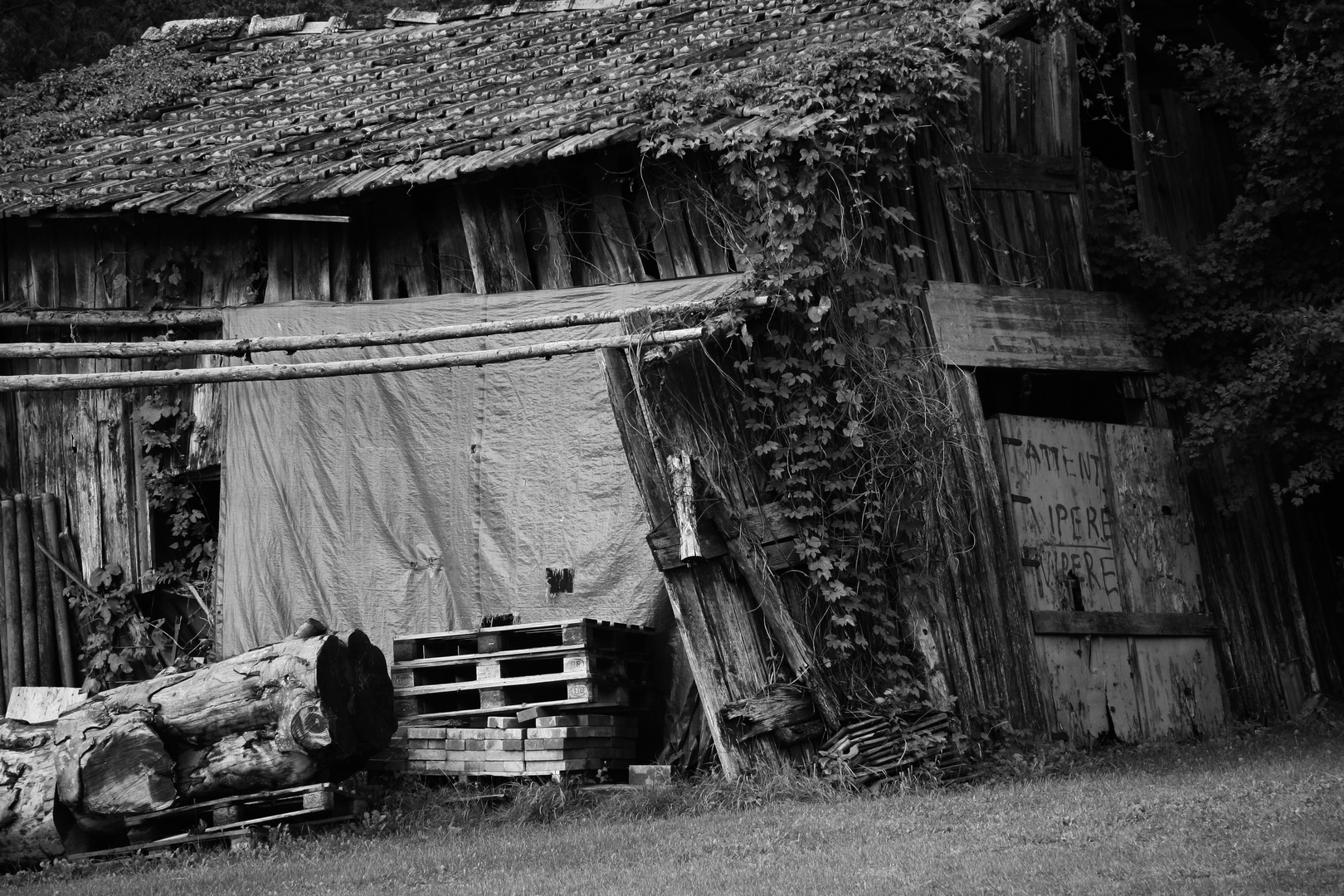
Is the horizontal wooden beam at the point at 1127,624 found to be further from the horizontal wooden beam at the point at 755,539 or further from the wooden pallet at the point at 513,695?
the wooden pallet at the point at 513,695

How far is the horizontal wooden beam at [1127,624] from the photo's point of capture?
32.6ft

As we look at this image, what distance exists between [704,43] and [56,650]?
761 centimetres

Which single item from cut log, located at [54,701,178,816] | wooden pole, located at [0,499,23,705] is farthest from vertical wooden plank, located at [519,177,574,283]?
wooden pole, located at [0,499,23,705]

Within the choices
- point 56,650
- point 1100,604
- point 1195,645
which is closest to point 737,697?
point 1100,604

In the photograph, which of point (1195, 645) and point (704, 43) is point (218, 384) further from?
point (1195, 645)

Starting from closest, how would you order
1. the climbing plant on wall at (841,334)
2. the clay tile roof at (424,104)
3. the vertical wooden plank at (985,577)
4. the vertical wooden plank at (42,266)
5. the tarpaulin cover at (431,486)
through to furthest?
the climbing plant on wall at (841,334) → the vertical wooden plank at (985,577) → the tarpaulin cover at (431,486) → the clay tile roof at (424,104) → the vertical wooden plank at (42,266)

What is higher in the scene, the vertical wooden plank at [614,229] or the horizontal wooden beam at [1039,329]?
the vertical wooden plank at [614,229]

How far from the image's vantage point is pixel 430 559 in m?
9.97

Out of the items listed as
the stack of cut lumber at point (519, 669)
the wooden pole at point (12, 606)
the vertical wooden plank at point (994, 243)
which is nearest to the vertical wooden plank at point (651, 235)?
the vertical wooden plank at point (994, 243)

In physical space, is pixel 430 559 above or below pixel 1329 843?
above

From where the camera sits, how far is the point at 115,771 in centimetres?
827

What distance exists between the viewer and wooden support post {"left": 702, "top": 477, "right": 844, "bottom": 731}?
8.66 metres

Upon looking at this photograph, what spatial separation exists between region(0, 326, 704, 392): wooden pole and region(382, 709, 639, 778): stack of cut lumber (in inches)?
96.1

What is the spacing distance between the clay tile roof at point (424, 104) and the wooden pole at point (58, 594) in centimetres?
253
